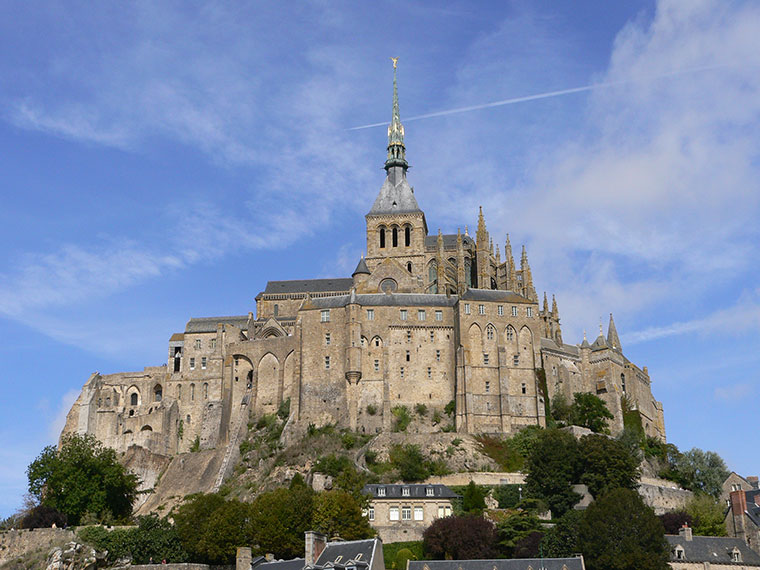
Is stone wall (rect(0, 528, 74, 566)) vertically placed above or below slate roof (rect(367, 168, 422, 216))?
below

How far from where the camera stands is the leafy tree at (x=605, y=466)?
72312 mm

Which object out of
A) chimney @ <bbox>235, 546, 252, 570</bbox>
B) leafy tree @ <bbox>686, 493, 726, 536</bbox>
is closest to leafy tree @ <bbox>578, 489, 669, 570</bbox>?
leafy tree @ <bbox>686, 493, 726, 536</bbox>

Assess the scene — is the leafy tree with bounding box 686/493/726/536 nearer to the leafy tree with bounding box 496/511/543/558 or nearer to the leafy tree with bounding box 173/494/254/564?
the leafy tree with bounding box 496/511/543/558

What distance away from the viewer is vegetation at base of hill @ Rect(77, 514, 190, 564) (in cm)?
6450

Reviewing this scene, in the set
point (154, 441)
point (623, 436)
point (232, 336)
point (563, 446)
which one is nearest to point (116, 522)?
point (154, 441)

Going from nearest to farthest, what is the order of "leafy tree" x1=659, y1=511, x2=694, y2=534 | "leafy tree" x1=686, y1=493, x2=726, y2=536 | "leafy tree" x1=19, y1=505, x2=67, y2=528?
"leafy tree" x1=659, y1=511, x2=694, y2=534
"leafy tree" x1=686, y1=493, x2=726, y2=536
"leafy tree" x1=19, y1=505, x2=67, y2=528

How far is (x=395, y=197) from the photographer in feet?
364

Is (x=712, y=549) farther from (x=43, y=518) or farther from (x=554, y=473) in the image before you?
(x=43, y=518)

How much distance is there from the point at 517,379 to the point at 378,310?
14.2 meters

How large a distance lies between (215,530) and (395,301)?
34587 millimetres

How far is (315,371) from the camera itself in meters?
91.1

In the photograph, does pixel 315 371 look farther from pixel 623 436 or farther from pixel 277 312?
pixel 623 436

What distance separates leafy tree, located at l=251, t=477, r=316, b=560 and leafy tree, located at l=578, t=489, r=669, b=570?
57.0 feet

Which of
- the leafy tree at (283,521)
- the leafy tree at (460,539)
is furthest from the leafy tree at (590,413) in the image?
the leafy tree at (283,521)
